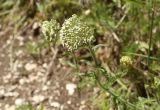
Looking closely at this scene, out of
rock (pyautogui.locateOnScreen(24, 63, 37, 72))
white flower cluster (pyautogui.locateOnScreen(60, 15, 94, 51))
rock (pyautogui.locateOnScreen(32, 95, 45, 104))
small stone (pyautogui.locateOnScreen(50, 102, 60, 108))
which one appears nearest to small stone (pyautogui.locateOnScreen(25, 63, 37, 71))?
rock (pyautogui.locateOnScreen(24, 63, 37, 72))

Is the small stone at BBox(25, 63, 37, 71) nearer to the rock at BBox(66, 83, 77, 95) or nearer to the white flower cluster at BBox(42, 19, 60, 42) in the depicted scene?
the rock at BBox(66, 83, 77, 95)

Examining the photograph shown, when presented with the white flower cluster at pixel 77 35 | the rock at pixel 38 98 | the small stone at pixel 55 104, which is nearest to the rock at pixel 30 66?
the rock at pixel 38 98

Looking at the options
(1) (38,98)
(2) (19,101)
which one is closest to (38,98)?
(1) (38,98)

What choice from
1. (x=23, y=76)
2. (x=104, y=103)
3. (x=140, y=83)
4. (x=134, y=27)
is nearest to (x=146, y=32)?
(x=134, y=27)

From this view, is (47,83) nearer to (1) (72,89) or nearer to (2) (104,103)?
(1) (72,89)

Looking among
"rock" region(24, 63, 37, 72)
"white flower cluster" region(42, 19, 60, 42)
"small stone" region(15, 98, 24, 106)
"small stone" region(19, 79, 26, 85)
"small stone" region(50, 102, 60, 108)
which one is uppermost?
"white flower cluster" region(42, 19, 60, 42)

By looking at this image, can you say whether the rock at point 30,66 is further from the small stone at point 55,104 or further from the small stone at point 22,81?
the small stone at point 55,104

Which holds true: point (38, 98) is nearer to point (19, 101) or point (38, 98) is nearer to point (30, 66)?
point (19, 101)

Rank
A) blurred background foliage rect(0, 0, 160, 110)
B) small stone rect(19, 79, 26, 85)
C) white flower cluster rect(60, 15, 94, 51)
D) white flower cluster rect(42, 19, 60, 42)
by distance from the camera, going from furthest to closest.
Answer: small stone rect(19, 79, 26, 85) → blurred background foliage rect(0, 0, 160, 110) → white flower cluster rect(42, 19, 60, 42) → white flower cluster rect(60, 15, 94, 51)
